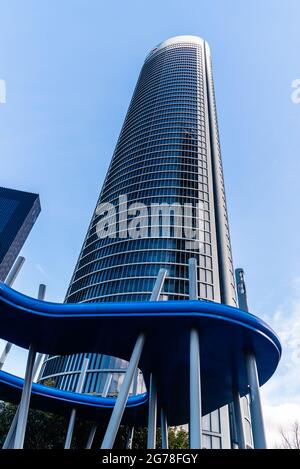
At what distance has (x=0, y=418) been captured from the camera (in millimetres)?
32062

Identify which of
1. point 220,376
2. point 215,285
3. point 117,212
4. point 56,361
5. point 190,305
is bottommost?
point 220,376

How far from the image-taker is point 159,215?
3150 inches

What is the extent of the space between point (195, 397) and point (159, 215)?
68135 millimetres

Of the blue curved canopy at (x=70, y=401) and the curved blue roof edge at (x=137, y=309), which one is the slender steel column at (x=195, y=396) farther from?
the blue curved canopy at (x=70, y=401)

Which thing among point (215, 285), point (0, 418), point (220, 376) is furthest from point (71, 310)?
point (215, 285)

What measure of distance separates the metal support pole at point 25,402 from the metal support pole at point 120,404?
190 inches

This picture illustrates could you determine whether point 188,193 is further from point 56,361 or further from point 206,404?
point 206,404

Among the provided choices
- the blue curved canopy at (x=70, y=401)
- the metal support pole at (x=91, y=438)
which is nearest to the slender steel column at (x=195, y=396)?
A: the blue curved canopy at (x=70, y=401)

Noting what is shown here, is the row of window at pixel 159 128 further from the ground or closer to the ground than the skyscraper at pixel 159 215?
further from the ground

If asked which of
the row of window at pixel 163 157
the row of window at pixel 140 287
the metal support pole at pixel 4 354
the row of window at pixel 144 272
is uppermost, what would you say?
the row of window at pixel 163 157

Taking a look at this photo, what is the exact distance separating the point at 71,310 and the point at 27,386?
15.1ft

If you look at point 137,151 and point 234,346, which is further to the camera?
point 137,151

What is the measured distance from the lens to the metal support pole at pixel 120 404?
11.9m

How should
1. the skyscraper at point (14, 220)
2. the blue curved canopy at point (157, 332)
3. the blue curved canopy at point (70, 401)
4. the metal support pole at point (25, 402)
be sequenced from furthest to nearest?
the skyscraper at point (14, 220), the blue curved canopy at point (70, 401), the metal support pole at point (25, 402), the blue curved canopy at point (157, 332)
